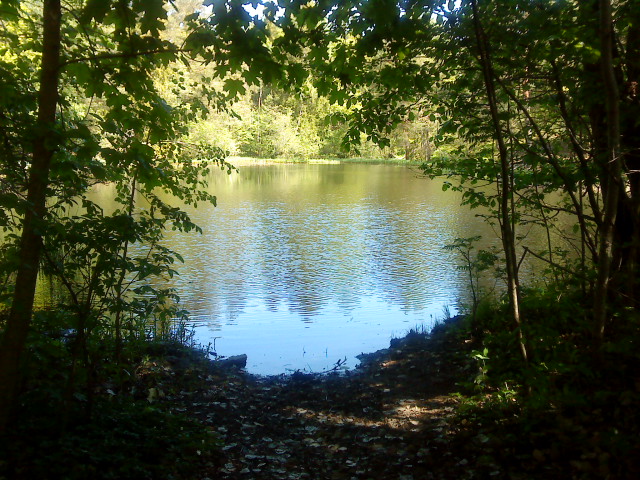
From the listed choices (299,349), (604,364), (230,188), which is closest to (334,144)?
(230,188)

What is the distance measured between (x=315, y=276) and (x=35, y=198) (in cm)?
929

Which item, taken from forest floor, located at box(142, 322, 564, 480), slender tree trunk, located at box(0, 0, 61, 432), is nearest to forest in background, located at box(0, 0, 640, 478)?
slender tree trunk, located at box(0, 0, 61, 432)

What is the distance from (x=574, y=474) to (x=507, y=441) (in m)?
0.54

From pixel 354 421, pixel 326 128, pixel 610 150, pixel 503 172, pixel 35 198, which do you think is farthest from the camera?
pixel 354 421

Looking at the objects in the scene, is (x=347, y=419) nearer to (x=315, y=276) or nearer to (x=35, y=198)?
(x=35, y=198)

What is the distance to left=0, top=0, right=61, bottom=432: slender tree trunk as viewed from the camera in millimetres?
2703

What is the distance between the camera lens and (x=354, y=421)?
445 cm

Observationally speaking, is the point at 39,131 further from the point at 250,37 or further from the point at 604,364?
the point at 604,364

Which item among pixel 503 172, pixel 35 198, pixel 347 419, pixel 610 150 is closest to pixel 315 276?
pixel 347 419

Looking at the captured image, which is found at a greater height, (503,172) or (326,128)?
(326,128)

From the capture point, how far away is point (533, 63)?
4441 mm

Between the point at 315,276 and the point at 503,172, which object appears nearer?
the point at 503,172

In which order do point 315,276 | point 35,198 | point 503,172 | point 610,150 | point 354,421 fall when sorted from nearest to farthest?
point 35,198 → point 610,150 → point 503,172 → point 354,421 → point 315,276

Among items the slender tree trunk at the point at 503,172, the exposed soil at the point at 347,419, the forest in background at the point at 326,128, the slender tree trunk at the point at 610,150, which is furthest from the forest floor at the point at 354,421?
the slender tree trunk at the point at 610,150
